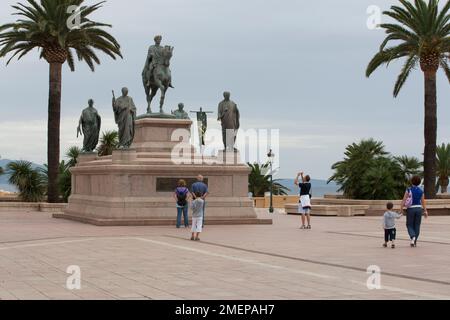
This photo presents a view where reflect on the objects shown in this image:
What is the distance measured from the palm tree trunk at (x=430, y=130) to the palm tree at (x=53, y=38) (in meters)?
17.1

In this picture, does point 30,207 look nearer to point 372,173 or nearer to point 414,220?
point 372,173

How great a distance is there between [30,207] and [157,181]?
1616 centimetres

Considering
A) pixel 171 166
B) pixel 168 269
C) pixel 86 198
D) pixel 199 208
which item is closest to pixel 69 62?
pixel 86 198

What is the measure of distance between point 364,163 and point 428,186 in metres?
3.79

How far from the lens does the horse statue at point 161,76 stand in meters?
29.0

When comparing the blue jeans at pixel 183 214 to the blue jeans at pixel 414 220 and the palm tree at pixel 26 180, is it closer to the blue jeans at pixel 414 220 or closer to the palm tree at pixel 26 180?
the blue jeans at pixel 414 220

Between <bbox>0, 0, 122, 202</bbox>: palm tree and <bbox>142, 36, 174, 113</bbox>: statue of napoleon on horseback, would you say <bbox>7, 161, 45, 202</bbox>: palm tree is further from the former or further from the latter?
<bbox>142, 36, 174, 113</bbox>: statue of napoleon on horseback

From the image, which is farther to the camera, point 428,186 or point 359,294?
point 428,186

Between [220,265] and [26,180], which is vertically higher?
[26,180]

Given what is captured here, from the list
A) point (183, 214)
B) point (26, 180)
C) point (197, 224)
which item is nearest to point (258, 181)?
point (26, 180)

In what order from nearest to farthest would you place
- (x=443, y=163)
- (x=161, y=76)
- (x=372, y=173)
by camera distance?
(x=161, y=76) < (x=372, y=173) < (x=443, y=163)

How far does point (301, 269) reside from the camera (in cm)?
1277

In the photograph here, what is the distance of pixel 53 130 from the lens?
41.1m
